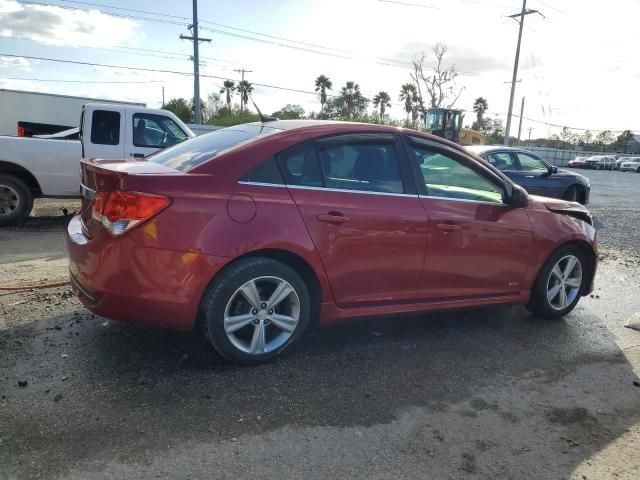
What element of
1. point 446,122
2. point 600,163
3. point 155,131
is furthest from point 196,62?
point 600,163

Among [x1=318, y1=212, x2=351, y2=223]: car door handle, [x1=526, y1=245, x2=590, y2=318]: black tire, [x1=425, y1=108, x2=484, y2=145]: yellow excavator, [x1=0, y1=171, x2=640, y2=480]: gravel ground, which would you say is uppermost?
[x1=425, y1=108, x2=484, y2=145]: yellow excavator

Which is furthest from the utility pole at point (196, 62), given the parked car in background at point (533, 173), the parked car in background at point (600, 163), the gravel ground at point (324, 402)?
the parked car in background at point (600, 163)

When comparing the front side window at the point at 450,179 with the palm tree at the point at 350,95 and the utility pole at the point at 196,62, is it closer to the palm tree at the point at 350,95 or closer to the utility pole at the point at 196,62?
the utility pole at the point at 196,62

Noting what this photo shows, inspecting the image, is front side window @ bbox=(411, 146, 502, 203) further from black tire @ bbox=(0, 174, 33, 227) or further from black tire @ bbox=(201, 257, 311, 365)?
black tire @ bbox=(0, 174, 33, 227)

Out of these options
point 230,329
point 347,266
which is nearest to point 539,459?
point 347,266

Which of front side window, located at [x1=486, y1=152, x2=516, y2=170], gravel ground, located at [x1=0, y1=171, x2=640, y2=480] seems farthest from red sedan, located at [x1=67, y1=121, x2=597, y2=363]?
front side window, located at [x1=486, y1=152, x2=516, y2=170]

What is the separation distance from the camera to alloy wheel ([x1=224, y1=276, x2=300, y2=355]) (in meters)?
3.45

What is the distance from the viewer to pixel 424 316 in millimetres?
4895

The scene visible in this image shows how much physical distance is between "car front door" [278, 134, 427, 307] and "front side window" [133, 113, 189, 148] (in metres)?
5.80

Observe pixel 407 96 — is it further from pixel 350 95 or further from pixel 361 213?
pixel 361 213

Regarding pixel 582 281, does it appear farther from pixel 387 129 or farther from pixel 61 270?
pixel 61 270

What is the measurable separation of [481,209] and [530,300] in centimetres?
120

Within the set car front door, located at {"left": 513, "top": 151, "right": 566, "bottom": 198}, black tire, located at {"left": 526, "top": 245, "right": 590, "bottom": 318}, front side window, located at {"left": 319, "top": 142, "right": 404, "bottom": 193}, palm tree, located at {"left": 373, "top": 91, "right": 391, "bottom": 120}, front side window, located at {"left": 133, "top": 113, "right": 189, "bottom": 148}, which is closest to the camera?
front side window, located at {"left": 319, "top": 142, "right": 404, "bottom": 193}

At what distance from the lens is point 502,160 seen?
11.6 meters
